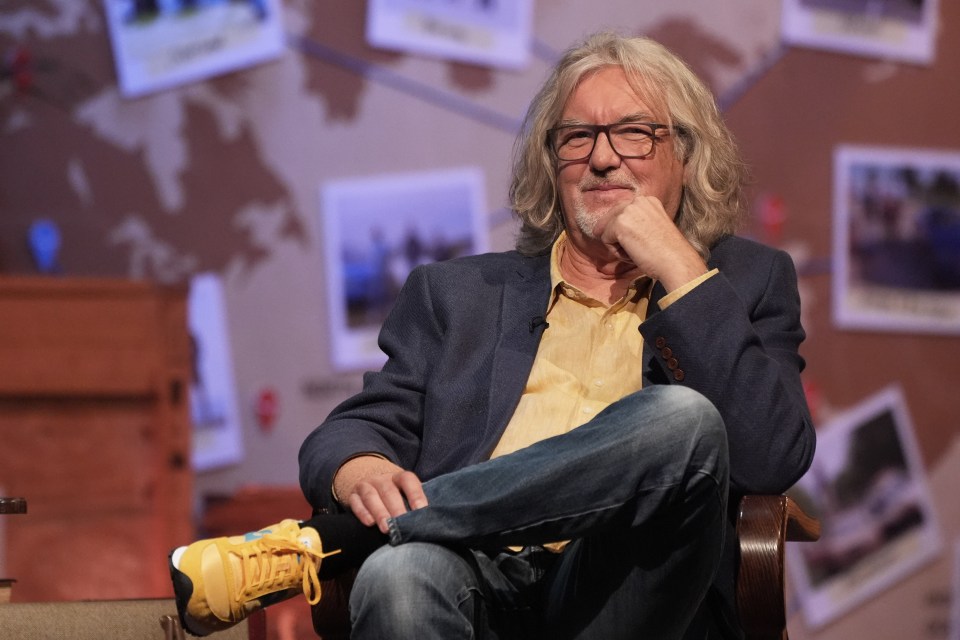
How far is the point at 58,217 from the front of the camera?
10.2ft

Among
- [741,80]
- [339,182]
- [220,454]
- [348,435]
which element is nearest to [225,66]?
[339,182]

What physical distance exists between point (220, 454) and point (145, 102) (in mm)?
977

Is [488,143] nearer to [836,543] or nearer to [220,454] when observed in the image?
[220,454]

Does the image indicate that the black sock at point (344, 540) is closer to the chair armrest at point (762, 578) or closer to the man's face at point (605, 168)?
the chair armrest at point (762, 578)

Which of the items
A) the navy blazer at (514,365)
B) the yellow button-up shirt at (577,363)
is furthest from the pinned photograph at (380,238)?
the yellow button-up shirt at (577,363)

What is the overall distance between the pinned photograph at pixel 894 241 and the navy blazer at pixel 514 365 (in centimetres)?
127

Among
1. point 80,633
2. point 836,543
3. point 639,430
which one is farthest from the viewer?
point 836,543

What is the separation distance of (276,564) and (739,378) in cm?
67

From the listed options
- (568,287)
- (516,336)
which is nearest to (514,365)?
(516,336)

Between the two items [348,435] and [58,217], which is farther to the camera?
[58,217]

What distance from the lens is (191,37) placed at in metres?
3.08

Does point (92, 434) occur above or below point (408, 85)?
below

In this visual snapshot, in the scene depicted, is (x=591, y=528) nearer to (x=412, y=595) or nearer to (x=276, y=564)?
(x=412, y=595)

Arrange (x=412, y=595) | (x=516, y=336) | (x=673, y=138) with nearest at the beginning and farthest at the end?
(x=412, y=595)
(x=516, y=336)
(x=673, y=138)
